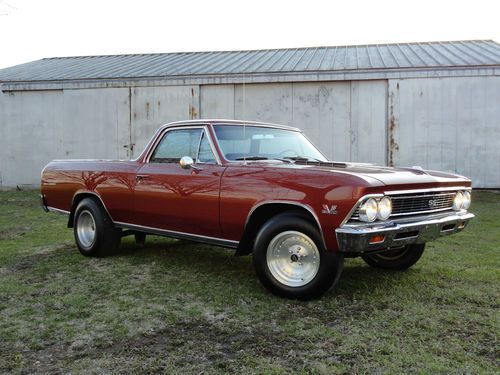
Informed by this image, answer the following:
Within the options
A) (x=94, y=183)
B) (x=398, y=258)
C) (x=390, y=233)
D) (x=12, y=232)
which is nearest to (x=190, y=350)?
(x=390, y=233)

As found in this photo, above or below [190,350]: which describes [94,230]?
above

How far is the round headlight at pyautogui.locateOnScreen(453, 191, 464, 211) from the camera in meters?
4.38

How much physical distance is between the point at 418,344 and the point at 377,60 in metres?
11.9

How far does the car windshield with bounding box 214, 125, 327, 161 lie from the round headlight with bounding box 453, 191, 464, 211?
141 centimetres

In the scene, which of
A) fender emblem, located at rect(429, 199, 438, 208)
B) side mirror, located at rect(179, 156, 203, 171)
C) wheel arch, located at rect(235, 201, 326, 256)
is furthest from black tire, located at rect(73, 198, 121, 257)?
fender emblem, located at rect(429, 199, 438, 208)

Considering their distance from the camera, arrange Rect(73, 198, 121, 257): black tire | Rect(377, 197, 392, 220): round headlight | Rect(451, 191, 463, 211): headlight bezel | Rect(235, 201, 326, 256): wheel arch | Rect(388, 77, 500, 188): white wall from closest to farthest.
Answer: Rect(377, 197, 392, 220): round headlight → Rect(235, 201, 326, 256): wheel arch → Rect(451, 191, 463, 211): headlight bezel → Rect(73, 198, 121, 257): black tire → Rect(388, 77, 500, 188): white wall

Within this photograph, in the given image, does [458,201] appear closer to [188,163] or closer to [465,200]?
[465,200]

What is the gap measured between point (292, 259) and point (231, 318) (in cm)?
73

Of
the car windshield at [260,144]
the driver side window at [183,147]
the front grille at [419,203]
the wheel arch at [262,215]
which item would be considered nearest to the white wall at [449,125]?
the car windshield at [260,144]

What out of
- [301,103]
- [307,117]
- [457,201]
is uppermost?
[301,103]

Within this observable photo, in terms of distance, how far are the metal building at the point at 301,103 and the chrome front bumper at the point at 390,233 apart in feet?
28.5

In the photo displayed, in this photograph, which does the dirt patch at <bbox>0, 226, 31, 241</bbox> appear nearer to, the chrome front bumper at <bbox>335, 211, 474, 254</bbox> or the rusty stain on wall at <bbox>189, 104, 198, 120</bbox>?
the chrome front bumper at <bbox>335, 211, 474, 254</bbox>

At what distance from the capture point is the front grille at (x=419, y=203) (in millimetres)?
3766

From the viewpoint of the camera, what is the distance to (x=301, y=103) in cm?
1317
